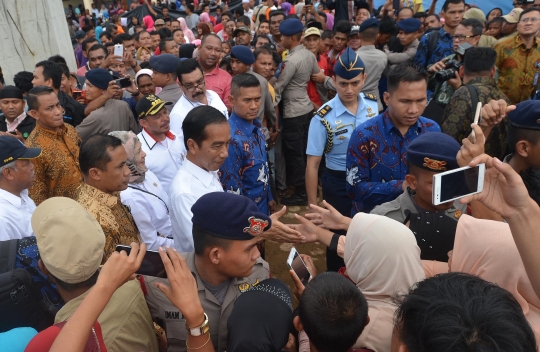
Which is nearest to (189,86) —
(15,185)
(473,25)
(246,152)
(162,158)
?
(162,158)

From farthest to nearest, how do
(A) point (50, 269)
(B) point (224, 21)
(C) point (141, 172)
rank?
1. (B) point (224, 21)
2. (C) point (141, 172)
3. (A) point (50, 269)

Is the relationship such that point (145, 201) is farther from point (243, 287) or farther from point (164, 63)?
point (164, 63)

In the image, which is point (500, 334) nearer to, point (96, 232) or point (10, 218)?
point (96, 232)

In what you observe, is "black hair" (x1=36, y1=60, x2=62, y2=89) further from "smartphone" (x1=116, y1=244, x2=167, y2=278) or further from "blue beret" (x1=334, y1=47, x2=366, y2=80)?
"smartphone" (x1=116, y1=244, x2=167, y2=278)

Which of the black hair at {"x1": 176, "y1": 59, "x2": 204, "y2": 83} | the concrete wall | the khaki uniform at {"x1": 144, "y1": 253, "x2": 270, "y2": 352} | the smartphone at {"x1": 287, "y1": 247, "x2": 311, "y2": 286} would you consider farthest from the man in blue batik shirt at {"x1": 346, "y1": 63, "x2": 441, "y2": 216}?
the concrete wall

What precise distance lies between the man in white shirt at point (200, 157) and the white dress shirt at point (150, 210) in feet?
0.78

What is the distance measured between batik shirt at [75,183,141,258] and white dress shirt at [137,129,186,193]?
0.71m

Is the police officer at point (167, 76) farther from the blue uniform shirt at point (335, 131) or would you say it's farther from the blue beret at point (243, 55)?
the blue uniform shirt at point (335, 131)

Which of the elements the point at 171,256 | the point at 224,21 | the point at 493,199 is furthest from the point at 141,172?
the point at 224,21

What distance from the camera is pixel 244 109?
351 cm

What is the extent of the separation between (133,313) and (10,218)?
153cm

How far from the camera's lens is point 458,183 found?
1.62m

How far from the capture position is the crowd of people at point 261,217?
1.49 meters

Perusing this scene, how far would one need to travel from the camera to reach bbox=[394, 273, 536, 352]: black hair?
1078mm
